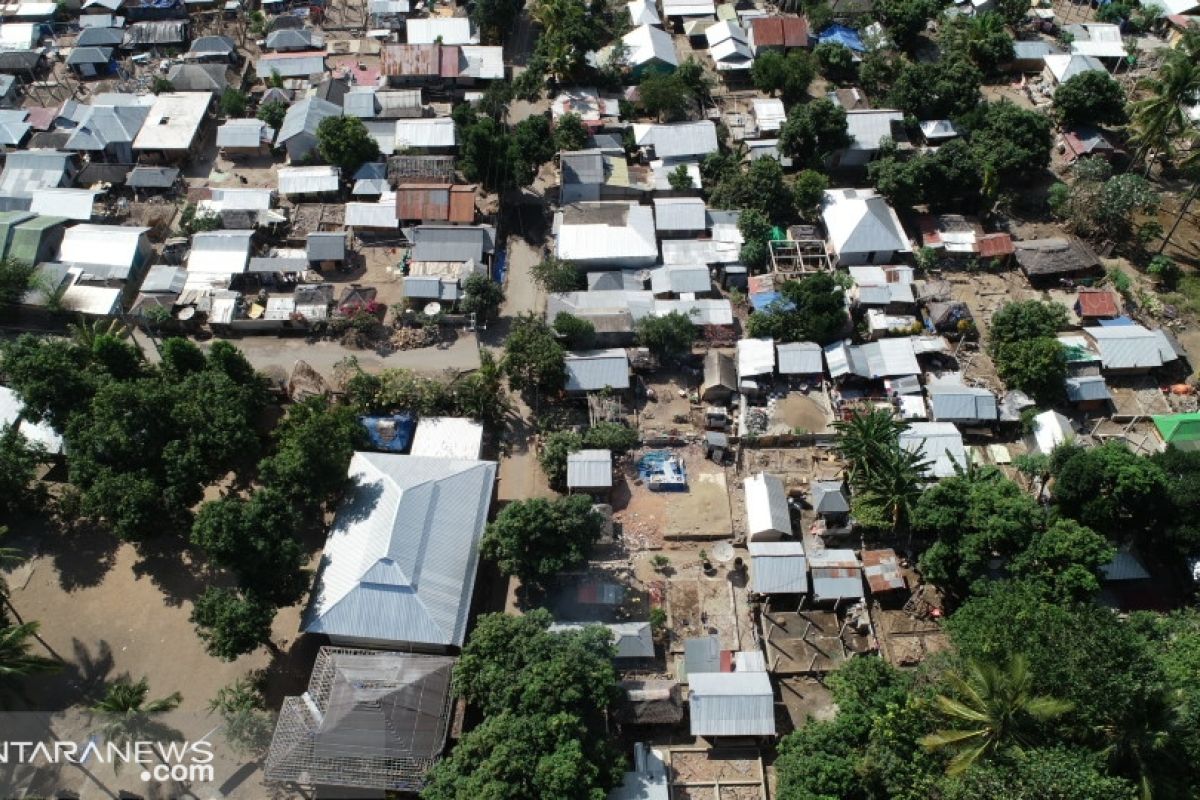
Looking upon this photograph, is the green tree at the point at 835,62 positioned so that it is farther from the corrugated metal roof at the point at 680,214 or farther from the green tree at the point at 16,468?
the green tree at the point at 16,468

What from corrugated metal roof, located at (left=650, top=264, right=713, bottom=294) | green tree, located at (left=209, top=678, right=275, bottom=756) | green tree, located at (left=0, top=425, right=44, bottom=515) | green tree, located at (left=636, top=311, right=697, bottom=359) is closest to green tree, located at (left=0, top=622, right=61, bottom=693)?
green tree, located at (left=209, top=678, right=275, bottom=756)

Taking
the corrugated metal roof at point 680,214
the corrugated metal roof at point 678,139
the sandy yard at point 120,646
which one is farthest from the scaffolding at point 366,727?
the corrugated metal roof at point 678,139

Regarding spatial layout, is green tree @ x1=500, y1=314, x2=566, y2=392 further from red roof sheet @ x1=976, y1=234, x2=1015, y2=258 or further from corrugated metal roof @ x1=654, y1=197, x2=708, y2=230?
red roof sheet @ x1=976, y1=234, x2=1015, y2=258

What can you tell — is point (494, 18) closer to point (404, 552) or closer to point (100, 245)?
point (100, 245)

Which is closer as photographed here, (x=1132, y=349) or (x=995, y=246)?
(x=1132, y=349)

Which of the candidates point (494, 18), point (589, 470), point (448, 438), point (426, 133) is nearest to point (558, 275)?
point (448, 438)

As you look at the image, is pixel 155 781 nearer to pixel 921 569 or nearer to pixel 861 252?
pixel 921 569
